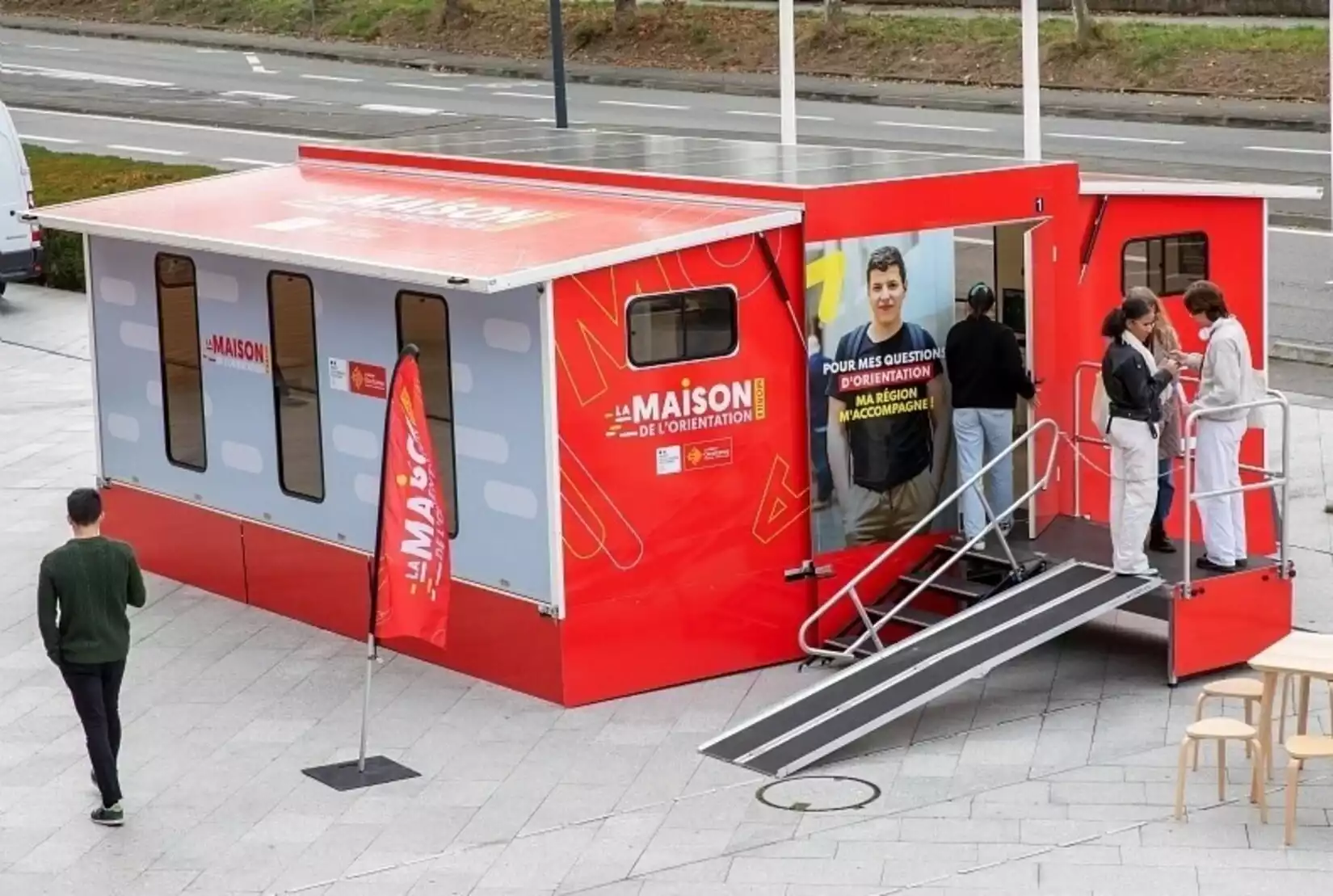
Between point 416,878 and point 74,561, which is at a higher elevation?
point 74,561

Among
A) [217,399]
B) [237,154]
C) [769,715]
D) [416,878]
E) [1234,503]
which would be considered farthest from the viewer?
[237,154]

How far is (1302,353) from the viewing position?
74.0 ft

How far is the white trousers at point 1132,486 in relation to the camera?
524 inches

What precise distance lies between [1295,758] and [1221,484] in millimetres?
3123

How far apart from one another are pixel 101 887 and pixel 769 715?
373 centimetres

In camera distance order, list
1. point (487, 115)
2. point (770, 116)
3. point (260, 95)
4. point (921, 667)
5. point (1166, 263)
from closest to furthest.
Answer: point (921, 667)
point (1166, 263)
point (770, 116)
point (487, 115)
point (260, 95)

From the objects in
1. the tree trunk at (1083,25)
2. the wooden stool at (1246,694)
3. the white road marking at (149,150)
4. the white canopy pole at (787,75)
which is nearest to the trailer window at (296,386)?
the white canopy pole at (787,75)

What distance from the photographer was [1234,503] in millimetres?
13773

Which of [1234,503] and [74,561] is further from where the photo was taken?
[1234,503]

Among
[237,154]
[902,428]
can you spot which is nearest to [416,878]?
[902,428]

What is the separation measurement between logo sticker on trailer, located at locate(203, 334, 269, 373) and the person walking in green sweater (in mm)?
3946

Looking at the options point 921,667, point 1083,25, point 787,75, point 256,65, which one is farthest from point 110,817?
point 256,65

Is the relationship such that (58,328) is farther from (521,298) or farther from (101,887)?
(101,887)

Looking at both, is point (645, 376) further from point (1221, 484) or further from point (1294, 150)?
point (1294, 150)
